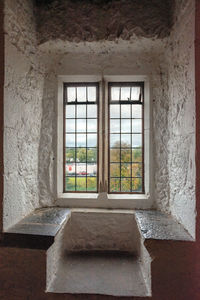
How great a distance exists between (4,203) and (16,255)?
0.39 metres

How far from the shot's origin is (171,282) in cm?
133

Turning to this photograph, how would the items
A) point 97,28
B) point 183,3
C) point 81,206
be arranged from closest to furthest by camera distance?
point 183,3
point 97,28
point 81,206

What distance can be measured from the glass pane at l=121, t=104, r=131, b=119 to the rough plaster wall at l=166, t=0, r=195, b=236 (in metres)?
0.49

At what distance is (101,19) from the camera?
1788 millimetres

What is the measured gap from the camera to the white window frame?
6.59 ft

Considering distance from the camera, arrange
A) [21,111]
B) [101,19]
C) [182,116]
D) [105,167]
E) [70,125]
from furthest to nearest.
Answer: [70,125] < [105,167] < [101,19] < [21,111] < [182,116]

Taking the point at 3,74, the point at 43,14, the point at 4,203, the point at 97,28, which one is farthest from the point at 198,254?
the point at 43,14

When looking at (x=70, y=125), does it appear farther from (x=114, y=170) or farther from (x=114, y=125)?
(x=114, y=170)

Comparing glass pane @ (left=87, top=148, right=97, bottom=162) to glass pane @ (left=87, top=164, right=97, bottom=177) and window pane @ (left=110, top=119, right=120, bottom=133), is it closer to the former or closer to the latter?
glass pane @ (left=87, top=164, right=97, bottom=177)

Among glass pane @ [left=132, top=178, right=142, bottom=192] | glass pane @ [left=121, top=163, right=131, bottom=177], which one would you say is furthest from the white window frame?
glass pane @ [left=121, top=163, right=131, bottom=177]

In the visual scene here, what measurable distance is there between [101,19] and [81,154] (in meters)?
1.38

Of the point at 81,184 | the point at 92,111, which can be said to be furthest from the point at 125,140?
the point at 81,184

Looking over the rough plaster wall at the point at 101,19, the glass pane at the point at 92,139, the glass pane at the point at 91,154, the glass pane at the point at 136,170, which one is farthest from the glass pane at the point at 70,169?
the rough plaster wall at the point at 101,19

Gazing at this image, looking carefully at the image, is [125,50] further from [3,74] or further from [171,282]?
[171,282]
